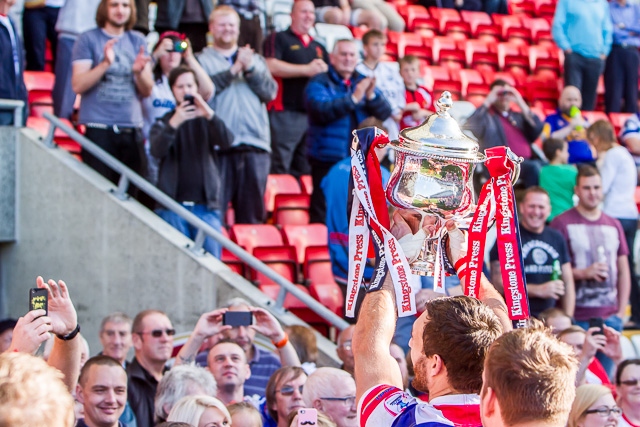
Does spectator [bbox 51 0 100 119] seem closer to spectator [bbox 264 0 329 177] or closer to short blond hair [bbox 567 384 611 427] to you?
spectator [bbox 264 0 329 177]

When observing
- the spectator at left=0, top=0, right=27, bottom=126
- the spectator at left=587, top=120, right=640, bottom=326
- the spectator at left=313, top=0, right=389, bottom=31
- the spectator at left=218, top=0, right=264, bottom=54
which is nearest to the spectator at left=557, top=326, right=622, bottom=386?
the spectator at left=587, top=120, right=640, bottom=326

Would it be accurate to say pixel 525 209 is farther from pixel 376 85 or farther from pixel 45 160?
pixel 45 160

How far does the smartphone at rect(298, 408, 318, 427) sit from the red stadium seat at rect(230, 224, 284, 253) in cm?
435

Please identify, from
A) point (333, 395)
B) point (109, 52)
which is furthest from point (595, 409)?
point (109, 52)

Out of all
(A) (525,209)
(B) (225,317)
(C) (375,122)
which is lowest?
(B) (225,317)

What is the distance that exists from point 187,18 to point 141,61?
6.76 feet

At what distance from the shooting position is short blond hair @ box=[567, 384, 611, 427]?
20.1ft

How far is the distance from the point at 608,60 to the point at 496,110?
3.73 meters

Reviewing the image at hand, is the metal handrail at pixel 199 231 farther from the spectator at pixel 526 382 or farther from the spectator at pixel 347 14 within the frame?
the spectator at pixel 347 14

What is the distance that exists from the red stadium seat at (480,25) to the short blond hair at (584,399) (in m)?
10.1

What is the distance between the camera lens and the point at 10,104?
9.02 metres

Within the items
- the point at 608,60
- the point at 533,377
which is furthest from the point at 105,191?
the point at 608,60

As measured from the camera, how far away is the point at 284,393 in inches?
245

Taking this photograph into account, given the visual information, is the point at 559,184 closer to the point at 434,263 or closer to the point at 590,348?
the point at 590,348
